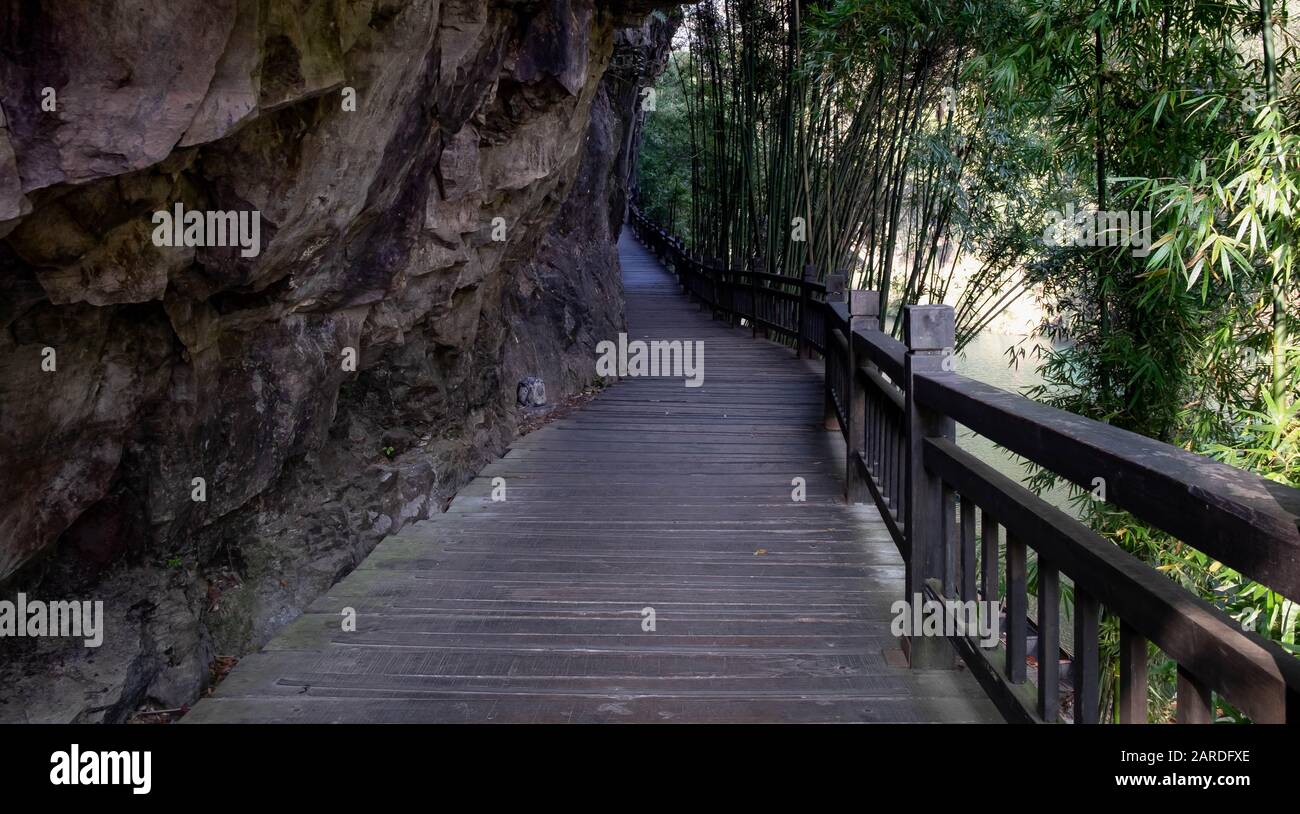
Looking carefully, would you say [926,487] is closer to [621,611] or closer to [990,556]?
[990,556]

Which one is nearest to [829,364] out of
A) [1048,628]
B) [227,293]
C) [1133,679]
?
[227,293]

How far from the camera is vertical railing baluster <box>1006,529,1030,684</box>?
2141 millimetres

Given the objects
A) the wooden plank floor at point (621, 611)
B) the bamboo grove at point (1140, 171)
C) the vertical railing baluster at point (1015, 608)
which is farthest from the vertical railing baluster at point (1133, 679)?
the bamboo grove at point (1140, 171)

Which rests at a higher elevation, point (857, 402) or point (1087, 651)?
point (857, 402)

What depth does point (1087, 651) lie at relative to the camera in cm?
178

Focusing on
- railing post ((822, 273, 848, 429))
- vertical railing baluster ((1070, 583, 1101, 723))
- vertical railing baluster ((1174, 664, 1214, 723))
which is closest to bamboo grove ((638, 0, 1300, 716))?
railing post ((822, 273, 848, 429))

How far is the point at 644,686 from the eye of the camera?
2846 mm

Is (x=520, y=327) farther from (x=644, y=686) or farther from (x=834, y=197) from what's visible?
(x=644, y=686)

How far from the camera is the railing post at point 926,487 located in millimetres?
2719

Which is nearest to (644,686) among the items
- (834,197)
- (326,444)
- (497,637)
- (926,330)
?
(497,637)

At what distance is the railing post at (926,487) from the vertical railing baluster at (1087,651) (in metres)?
0.89

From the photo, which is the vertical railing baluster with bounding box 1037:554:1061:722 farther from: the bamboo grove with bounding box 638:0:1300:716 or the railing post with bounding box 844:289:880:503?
the railing post with bounding box 844:289:880:503

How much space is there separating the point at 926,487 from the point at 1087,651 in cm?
102

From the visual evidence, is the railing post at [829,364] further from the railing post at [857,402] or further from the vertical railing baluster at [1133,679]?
the vertical railing baluster at [1133,679]
